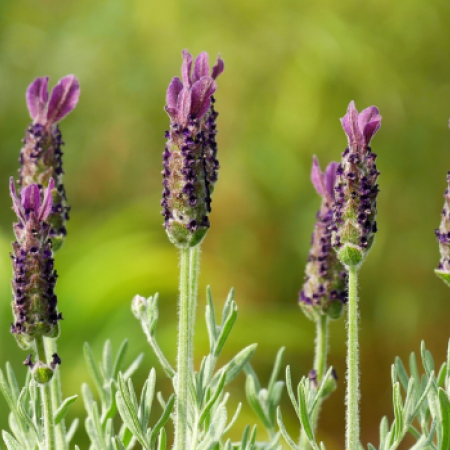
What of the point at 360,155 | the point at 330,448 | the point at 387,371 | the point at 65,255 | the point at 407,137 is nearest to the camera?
the point at 360,155

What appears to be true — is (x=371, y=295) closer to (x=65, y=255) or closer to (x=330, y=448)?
(x=330, y=448)

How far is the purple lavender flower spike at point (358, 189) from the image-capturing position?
0.81m

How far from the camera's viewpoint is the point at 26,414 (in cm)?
89

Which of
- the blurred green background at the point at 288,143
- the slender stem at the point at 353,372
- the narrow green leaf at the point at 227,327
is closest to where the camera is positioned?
the slender stem at the point at 353,372

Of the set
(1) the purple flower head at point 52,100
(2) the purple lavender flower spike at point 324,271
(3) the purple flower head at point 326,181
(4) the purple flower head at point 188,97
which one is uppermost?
(1) the purple flower head at point 52,100

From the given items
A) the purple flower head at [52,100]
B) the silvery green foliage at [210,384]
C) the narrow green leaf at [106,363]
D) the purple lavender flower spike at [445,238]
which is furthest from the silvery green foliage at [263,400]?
the purple flower head at [52,100]

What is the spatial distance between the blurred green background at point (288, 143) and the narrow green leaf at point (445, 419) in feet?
7.63

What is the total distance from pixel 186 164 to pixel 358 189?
16cm

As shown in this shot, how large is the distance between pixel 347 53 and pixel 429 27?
38cm

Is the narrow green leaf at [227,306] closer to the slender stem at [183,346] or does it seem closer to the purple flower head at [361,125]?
the slender stem at [183,346]

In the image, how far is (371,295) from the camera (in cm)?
379

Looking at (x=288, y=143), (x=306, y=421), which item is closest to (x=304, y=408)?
(x=306, y=421)

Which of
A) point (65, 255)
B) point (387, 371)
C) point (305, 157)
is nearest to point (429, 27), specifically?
point (305, 157)

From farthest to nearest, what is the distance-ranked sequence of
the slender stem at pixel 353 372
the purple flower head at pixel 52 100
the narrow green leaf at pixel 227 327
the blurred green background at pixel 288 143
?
the blurred green background at pixel 288 143 < the purple flower head at pixel 52 100 < the narrow green leaf at pixel 227 327 < the slender stem at pixel 353 372
